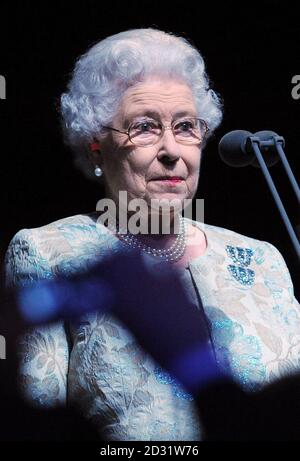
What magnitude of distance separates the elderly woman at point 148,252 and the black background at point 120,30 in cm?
80

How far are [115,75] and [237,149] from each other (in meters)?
0.74

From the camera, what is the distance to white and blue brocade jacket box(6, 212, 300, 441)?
234cm

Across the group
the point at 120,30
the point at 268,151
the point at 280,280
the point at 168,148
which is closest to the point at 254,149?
the point at 268,151

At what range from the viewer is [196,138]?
2662mm

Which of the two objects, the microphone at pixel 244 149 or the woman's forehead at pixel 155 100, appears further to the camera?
the woman's forehead at pixel 155 100

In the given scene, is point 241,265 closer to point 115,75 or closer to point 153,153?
point 153,153

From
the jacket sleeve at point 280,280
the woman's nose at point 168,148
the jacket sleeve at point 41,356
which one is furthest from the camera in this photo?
the jacket sleeve at point 280,280

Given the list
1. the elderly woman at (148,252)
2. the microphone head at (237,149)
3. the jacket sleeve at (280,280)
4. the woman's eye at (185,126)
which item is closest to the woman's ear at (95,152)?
the elderly woman at (148,252)

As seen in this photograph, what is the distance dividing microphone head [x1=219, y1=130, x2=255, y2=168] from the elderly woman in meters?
0.52

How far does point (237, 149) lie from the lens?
79.6 inches

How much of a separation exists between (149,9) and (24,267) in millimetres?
1454

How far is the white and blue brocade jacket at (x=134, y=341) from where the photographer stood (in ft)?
7.69

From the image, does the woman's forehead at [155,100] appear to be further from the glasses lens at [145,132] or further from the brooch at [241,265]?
the brooch at [241,265]

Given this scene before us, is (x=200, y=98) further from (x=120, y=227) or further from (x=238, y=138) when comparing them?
(x=238, y=138)
